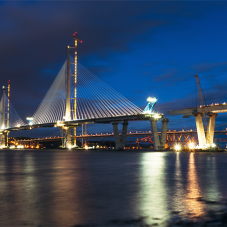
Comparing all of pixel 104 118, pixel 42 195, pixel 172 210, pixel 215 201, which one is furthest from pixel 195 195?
pixel 104 118

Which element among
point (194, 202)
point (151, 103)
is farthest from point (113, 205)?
point (151, 103)

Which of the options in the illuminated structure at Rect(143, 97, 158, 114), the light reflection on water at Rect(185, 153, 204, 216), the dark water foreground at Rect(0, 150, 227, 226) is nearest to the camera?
the dark water foreground at Rect(0, 150, 227, 226)

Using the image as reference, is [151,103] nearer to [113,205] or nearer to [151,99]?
[151,99]

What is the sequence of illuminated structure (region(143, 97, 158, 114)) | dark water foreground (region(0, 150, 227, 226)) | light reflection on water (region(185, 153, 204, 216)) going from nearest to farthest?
dark water foreground (region(0, 150, 227, 226)) → light reflection on water (region(185, 153, 204, 216)) → illuminated structure (region(143, 97, 158, 114))

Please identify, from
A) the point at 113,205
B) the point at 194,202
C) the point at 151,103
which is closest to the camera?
the point at 113,205

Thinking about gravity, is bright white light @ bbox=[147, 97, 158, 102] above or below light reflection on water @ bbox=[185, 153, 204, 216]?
above

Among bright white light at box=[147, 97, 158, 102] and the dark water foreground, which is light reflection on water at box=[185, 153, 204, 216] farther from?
bright white light at box=[147, 97, 158, 102]

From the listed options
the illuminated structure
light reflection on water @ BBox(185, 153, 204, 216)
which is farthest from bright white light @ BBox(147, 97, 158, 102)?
light reflection on water @ BBox(185, 153, 204, 216)

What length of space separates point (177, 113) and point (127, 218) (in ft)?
336

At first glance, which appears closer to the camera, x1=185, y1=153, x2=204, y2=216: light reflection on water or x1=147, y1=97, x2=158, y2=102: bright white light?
x1=185, y1=153, x2=204, y2=216: light reflection on water

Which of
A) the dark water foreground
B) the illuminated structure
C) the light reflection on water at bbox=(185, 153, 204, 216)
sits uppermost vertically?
the illuminated structure

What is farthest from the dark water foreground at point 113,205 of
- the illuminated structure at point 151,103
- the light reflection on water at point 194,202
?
the illuminated structure at point 151,103

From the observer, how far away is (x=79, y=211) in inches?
433

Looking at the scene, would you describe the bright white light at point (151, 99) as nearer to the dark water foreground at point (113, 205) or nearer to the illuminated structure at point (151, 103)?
the illuminated structure at point (151, 103)
